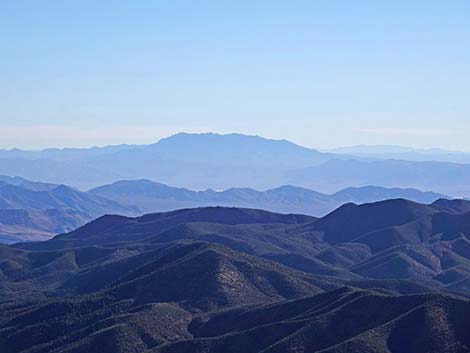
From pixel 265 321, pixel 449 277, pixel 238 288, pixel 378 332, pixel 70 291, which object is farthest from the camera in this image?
pixel 449 277

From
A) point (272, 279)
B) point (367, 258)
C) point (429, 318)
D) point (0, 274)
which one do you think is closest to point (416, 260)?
point (367, 258)

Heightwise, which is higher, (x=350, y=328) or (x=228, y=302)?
(x=350, y=328)

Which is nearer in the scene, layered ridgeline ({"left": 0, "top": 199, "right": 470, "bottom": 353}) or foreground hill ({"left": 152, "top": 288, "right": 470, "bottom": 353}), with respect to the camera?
foreground hill ({"left": 152, "top": 288, "right": 470, "bottom": 353})

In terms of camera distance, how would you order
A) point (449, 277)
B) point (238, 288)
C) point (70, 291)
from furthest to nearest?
point (449, 277) < point (70, 291) < point (238, 288)

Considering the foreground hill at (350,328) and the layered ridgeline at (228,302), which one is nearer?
the foreground hill at (350,328)

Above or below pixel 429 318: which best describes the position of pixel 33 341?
below

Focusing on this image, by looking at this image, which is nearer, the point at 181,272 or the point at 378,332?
the point at 378,332

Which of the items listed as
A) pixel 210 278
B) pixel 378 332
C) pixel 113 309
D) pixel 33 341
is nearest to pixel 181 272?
pixel 210 278

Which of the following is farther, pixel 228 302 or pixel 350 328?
pixel 228 302

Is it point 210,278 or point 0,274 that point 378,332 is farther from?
point 0,274
